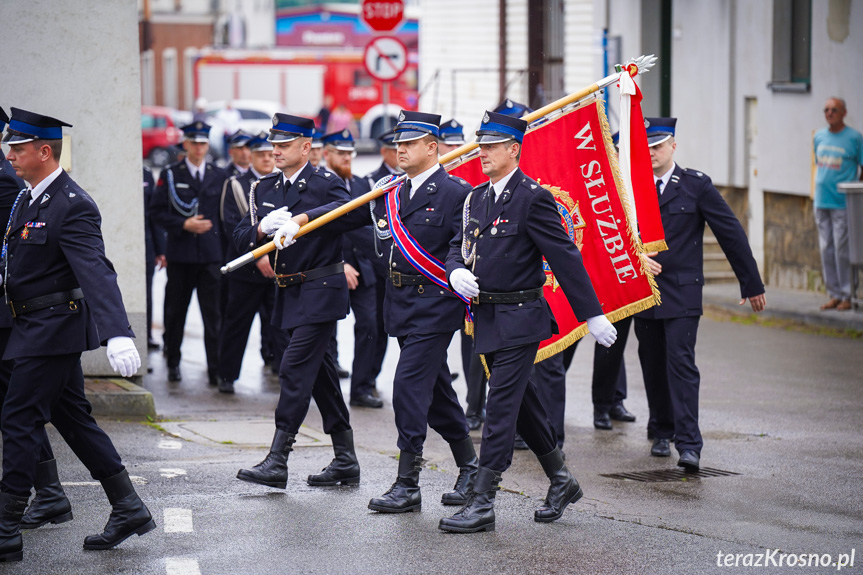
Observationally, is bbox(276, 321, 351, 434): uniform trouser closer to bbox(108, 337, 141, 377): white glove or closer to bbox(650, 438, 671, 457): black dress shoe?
bbox(108, 337, 141, 377): white glove

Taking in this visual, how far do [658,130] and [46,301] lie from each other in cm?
401

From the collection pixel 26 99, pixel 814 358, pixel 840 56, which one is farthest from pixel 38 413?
pixel 840 56

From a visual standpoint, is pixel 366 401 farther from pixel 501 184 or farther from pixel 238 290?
pixel 501 184

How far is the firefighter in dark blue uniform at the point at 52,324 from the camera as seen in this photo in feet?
18.9

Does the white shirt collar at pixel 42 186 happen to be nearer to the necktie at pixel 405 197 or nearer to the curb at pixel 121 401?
the necktie at pixel 405 197

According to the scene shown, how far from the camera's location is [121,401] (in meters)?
9.08

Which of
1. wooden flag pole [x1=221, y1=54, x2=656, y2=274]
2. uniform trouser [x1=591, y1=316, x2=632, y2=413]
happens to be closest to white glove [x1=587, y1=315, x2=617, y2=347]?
wooden flag pole [x1=221, y1=54, x2=656, y2=274]

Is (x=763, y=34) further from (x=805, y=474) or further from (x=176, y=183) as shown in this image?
(x=805, y=474)

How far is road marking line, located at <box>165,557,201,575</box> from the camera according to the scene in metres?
5.62

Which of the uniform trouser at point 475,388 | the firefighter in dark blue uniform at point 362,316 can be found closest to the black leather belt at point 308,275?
the uniform trouser at point 475,388

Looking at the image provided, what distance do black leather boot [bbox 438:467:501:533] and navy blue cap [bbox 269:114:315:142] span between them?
89.5 inches

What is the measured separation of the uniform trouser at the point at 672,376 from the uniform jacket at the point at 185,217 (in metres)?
4.13

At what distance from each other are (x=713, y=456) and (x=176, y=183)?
5.30m

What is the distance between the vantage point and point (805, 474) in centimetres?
753
